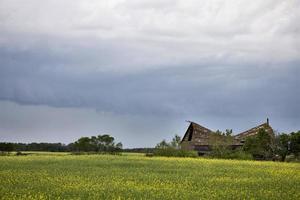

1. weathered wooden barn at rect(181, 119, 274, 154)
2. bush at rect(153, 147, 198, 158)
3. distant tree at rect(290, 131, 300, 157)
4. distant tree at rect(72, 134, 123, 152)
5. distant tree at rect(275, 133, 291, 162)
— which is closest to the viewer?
bush at rect(153, 147, 198, 158)

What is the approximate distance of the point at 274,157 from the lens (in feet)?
254

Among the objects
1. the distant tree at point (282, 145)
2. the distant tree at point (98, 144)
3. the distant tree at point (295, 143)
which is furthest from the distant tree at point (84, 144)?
the distant tree at point (295, 143)

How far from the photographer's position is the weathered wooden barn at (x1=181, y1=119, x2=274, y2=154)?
8725 centimetres

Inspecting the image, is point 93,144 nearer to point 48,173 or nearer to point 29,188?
point 48,173

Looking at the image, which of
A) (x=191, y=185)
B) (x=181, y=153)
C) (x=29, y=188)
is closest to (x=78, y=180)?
(x=29, y=188)

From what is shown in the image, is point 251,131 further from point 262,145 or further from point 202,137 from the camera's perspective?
point 262,145

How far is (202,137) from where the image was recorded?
92.5 metres

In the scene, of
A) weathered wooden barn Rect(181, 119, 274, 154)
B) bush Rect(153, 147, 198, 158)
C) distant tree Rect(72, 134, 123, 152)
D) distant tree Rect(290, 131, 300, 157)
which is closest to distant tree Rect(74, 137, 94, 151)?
distant tree Rect(72, 134, 123, 152)

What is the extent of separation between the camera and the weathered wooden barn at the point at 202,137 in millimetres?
87250

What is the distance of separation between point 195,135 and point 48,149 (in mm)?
48133

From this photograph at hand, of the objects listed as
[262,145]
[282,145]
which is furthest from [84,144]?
[282,145]

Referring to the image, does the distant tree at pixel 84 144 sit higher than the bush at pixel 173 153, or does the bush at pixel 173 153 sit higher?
the distant tree at pixel 84 144

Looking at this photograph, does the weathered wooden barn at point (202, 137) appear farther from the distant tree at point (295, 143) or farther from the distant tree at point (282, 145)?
the distant tree at point (295, 143)

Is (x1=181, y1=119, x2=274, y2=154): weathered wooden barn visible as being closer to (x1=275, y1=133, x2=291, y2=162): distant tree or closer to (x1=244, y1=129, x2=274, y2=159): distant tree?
(x1=244, y1=129, x2=274, y2=159): distant tree
